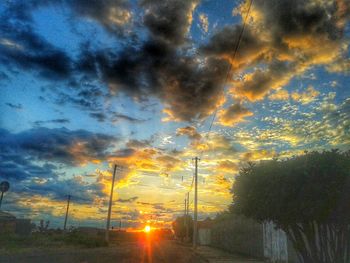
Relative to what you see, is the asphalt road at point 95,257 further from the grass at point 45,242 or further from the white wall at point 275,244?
the grass at point 45,242

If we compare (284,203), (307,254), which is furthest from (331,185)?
(307,254)

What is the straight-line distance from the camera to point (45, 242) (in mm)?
45312

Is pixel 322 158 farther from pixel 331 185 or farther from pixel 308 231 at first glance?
pixel 308 231

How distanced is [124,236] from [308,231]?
326 feet

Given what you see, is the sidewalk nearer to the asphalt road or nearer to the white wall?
the asphalt road

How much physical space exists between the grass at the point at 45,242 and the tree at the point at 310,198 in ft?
96.3

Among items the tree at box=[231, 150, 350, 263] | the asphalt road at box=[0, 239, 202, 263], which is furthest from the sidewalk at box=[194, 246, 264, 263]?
the tree at box=[231, 150, 350, 263]

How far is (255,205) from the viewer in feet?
48.5

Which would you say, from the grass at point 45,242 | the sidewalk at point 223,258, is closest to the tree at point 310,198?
the sidewalk at point 223,258

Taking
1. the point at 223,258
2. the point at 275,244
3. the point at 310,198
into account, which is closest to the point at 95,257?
the point at 223,258

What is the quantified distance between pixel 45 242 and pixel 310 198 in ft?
134

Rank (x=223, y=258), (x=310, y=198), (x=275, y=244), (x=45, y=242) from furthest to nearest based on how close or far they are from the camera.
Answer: (x=45, y=242) < (x=223, y=258) < (x=275, y=244) < (x=310, y=198)

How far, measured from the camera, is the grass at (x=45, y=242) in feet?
127

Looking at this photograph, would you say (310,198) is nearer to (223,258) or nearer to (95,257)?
(223,258)
